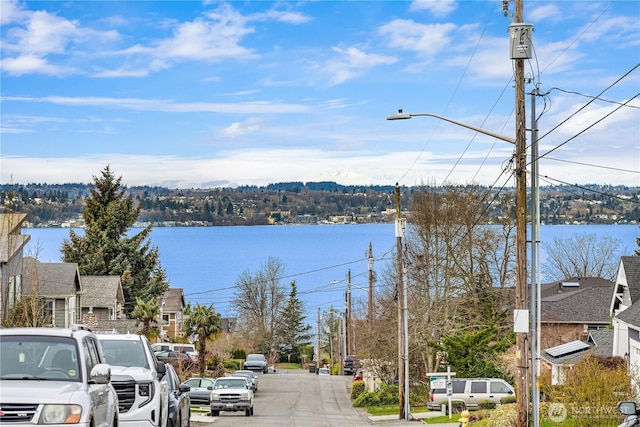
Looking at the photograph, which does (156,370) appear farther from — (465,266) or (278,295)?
(278,295)

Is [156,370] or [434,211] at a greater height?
[434,211]

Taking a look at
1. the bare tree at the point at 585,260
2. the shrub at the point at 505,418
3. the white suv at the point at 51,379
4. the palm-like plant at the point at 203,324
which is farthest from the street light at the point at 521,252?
the bare tree at the point at 585,260

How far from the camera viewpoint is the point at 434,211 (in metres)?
58.7

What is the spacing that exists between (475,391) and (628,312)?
792 cm

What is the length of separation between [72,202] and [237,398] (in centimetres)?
8409

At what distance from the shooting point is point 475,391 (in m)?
44.1

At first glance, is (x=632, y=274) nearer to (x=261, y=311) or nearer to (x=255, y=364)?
(x=255, y=364)

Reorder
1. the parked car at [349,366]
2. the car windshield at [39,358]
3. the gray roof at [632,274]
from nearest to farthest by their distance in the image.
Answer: the car windshield at [39,358] < the gray roof at [632,274] < the parked car at [349,366]

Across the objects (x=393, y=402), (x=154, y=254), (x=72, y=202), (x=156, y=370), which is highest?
(x=72, y=202)

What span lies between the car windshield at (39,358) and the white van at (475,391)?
3246 cm

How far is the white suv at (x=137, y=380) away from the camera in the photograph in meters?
17.0

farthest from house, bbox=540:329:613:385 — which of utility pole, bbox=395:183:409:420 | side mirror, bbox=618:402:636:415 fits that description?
side mirror, bbox=618:402:636:415

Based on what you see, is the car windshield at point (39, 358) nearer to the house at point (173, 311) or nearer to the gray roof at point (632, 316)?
the gray roof at point (632, 316)

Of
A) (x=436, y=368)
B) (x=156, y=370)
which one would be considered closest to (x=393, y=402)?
(x=436, y=368)
